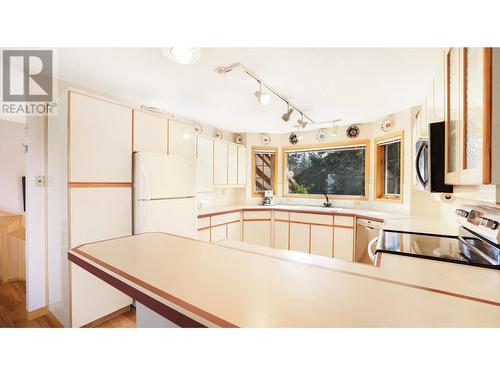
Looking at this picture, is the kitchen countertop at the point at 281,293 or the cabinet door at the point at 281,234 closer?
the kitchen countertop at the point at 281,293

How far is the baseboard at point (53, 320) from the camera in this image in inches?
77.7

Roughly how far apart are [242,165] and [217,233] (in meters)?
1.47

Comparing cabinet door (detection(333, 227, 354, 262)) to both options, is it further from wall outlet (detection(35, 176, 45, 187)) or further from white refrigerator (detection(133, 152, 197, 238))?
wall outlet (detection(35, 176, 45, 187))

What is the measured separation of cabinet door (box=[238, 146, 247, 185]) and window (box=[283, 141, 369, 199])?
2.76ft

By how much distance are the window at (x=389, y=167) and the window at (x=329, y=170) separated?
0.62 ft

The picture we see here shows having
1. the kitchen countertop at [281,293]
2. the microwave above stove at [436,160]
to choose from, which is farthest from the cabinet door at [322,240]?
the kitchen countertop at [281,293]

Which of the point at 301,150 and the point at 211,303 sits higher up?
the point at 301,150

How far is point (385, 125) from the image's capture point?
130 inches

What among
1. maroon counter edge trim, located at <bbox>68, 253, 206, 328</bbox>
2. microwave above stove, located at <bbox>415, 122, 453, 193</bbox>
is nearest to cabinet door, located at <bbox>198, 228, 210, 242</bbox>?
maroon counter edge trim, located at <bbox>68, 253, 206, 328</bbox>

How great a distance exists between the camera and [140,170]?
216 centimetres

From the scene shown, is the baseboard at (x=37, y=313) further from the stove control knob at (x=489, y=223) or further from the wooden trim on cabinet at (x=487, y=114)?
the stove control knob at (x=489, y=223)
